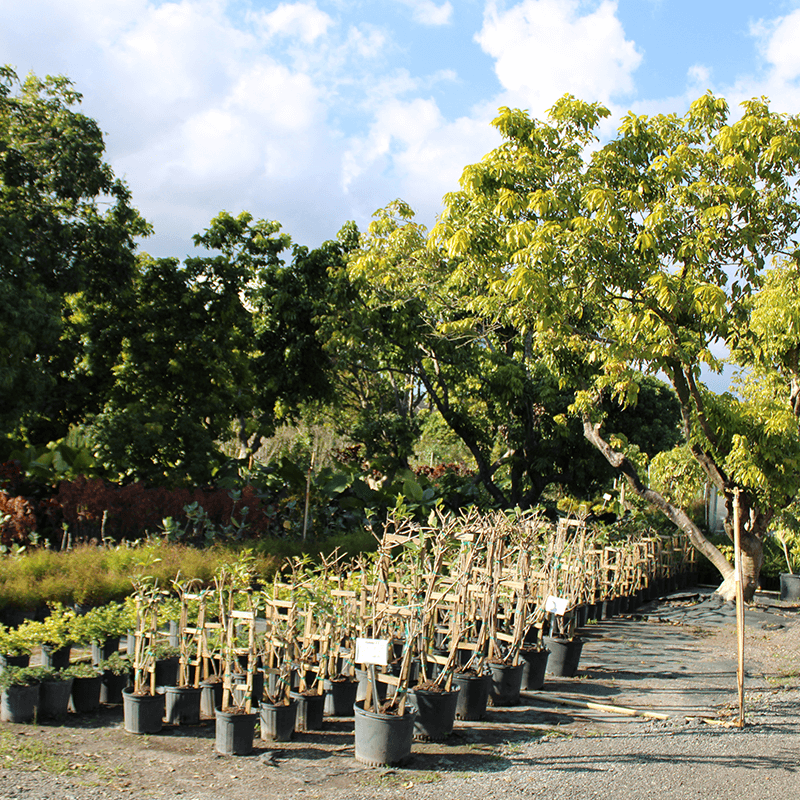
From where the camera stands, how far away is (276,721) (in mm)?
4203

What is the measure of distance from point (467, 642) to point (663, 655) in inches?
103

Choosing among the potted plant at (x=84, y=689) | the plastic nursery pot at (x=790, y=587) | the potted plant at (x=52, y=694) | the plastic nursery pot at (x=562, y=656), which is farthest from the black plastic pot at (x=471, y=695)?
the plastic nursery pot at (x=790, y=587)

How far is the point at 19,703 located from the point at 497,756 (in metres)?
2.77

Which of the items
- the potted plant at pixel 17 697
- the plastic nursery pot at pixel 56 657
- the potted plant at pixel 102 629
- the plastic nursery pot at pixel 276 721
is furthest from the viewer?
the plastic nursery pot at pixel 56 657

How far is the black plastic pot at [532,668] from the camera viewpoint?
18.1 ft

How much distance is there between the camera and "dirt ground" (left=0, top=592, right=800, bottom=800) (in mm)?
3566

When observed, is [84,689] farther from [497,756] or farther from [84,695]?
[497,756]

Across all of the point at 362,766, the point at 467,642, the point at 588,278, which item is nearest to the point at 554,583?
the point at 467,642

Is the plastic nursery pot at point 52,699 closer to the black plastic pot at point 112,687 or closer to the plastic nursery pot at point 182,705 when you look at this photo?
the black plastic pot at point 112,687

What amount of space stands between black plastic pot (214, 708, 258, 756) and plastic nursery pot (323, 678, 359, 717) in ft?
2.53

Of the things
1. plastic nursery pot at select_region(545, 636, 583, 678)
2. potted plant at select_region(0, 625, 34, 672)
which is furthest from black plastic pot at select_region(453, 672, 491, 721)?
potted plant at select_region(0, 625, 34, 672)

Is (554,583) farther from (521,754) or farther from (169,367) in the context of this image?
(169,367)

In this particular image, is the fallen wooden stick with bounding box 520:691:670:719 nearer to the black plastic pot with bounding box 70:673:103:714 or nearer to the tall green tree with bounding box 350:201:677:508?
the black plastic pot with bounding box 70:673:103:714

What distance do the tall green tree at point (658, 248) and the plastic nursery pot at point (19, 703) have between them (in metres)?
5.52
